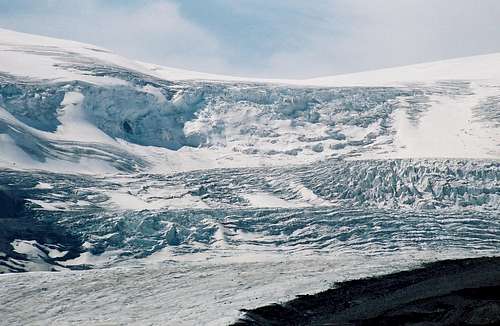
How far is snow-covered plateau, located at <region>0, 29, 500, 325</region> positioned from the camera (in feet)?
81.0

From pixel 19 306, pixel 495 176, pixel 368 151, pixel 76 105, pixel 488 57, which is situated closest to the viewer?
pixel 19 306

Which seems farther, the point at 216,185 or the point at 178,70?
the point at 178,70

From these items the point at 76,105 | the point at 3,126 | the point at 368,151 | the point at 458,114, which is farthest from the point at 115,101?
the point at 458,114

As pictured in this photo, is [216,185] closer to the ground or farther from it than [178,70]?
→ closer to the ground

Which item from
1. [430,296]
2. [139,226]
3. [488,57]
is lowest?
[139,226]

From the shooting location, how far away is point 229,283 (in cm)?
2445

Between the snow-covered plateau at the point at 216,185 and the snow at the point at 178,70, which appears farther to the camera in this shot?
the snow at the point at 178,70

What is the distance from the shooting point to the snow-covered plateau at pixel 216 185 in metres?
24.7

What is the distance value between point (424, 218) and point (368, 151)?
13716 mm

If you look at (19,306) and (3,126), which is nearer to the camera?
(19,306)

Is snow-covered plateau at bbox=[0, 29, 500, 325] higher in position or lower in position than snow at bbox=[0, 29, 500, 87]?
lower

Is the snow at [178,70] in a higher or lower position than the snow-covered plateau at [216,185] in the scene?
higher

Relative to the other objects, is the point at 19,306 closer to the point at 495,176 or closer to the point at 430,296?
the point at 430,296

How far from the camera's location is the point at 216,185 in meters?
54.6
